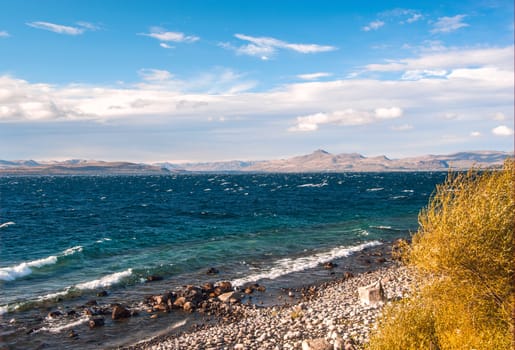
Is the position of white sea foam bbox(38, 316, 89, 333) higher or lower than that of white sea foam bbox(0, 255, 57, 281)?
lower

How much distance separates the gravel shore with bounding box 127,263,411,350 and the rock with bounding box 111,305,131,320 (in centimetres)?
489

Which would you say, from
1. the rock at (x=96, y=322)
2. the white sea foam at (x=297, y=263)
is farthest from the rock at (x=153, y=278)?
the rock at (x=96, y=322)

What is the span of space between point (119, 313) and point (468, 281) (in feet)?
77.3

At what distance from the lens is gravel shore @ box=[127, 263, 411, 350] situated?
21.5 m

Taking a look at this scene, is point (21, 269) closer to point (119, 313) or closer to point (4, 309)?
point (4, 309)

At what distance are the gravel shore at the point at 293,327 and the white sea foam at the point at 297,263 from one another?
23.6ft

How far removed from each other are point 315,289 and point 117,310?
16873 mm

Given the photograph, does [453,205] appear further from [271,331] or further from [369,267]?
[369,267]

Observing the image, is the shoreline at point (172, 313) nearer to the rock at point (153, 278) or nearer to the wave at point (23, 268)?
the rock at point (153, 278)

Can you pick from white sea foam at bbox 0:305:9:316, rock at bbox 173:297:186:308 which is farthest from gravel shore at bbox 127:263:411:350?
white sea foam at bbox 0:305:9:316

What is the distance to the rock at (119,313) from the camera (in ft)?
91.7

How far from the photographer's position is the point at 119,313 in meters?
28.1

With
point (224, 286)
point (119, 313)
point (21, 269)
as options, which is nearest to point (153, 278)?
point (224, 286)

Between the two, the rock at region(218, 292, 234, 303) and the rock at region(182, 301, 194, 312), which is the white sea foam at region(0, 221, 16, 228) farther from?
the rock at region(218, 292, 234, 303)
